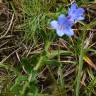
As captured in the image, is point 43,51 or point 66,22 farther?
point 43,51

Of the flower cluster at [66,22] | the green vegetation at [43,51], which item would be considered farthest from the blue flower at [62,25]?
the green vegetation at [43,51]

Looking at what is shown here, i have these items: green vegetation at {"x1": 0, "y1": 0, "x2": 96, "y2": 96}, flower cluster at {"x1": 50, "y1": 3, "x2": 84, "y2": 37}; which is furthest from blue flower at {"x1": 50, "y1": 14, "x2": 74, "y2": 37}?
green vegetation at {"x1": 0, "y1": 0, "x2": 96, "y2": 96}

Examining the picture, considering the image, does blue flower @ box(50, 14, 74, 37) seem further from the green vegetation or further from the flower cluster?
the green vegetation

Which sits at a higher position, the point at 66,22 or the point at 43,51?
the point at 66,22

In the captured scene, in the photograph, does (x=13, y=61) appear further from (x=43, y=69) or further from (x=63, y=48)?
(x=63, y=48)

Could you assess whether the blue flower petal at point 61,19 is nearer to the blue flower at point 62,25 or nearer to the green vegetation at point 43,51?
the blue flower at point 62,25

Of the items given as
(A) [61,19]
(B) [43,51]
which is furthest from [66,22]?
(B) [43,51]

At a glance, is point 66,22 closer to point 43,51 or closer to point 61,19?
point 61,19

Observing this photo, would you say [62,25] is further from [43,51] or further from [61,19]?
[43,51]
